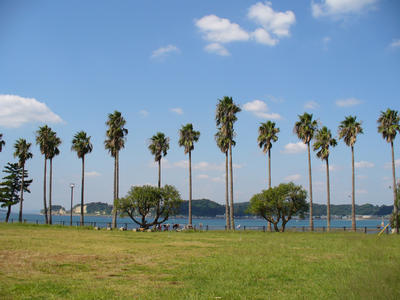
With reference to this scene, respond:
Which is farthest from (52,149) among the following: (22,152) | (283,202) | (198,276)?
(198,276)

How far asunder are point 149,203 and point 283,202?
2025cm

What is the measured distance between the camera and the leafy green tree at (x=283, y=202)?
5262 centimetres

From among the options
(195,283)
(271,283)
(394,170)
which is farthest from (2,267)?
(394,170)

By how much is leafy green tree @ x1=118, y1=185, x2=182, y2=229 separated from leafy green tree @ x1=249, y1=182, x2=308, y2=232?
13.2 meters

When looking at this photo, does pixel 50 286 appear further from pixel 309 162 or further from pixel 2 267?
pixel 309 162

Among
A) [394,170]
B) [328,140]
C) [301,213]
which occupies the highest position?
[328,140]

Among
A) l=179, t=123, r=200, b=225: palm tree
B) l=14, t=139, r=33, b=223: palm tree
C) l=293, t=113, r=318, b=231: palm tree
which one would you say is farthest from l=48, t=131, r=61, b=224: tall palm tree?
l=293, t=113, r=318, b=231: palm tree

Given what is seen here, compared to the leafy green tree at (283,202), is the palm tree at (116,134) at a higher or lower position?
higher

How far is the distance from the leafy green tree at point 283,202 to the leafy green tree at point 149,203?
518 inches

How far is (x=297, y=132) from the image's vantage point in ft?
193

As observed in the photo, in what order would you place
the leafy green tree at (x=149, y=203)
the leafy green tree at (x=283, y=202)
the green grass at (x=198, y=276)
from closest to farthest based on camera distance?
the green grass at (x=198, y=276)
the leafy green tree at (x=283, y=202)
the leafy green tree at (x=149, y=203)

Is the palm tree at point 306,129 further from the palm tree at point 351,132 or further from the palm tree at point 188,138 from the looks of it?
the palm tree at point 188,138

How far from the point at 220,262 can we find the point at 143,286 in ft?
20.8

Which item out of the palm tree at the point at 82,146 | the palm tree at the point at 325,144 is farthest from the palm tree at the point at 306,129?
the palm tree at the point at 82,146
